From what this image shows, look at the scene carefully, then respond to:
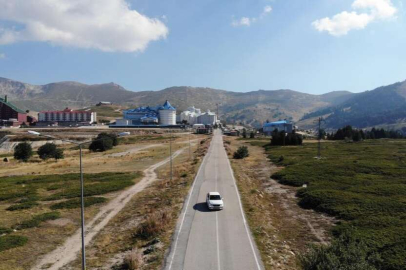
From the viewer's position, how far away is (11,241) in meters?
28.6

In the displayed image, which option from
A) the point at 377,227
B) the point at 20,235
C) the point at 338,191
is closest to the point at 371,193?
the point at 338,191

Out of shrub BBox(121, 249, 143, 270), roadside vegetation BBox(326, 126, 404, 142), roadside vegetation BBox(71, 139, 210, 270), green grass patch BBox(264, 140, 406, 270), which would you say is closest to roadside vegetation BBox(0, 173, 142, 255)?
roadside vegetation BBox(71, 139, 210, 270)

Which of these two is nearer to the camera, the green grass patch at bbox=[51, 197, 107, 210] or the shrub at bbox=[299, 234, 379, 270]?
the shrub at bbox=[299, 234, 379, 270]

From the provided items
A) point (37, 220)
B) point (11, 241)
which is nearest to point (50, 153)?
point (37, 220)

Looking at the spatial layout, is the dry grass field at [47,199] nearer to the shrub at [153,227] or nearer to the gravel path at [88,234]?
the gravel path at [88,234]

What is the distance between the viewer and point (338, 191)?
4441 centimetres

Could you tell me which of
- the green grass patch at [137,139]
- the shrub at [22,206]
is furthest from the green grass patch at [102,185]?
the green grass patch at [137,139]

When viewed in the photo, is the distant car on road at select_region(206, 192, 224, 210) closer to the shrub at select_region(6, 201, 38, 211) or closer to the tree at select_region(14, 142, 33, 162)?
the shrub at select_region(6, 201, 38, 211)

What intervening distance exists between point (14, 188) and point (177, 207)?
106 feet

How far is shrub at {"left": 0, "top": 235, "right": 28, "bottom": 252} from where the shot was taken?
27.5 metres

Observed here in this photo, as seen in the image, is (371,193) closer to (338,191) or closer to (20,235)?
(338,191)

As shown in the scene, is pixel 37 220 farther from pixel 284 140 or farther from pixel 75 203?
pixel 284 140

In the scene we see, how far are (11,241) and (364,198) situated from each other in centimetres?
3870

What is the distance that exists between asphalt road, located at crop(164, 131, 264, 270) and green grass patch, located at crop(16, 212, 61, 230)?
14.8 metres
